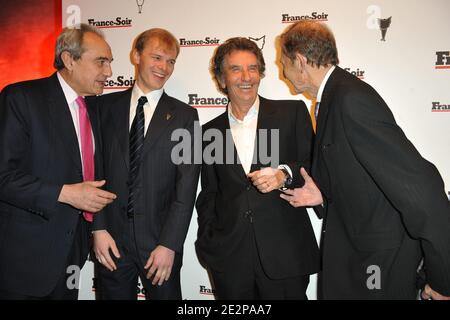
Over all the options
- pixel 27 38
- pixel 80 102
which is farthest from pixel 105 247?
pixel 27 38

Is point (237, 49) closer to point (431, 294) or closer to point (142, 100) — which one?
point (142, 100)

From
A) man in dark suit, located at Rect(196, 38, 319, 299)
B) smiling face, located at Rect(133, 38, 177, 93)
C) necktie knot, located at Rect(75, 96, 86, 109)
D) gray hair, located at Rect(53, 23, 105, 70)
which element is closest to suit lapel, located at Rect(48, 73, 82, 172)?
necktie knot, located at Rect(75, 96, 86, 109)

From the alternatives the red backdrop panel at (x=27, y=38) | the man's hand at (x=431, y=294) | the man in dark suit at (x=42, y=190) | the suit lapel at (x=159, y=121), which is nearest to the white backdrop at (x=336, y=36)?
the red backdrop panel at (x=27, y=38)

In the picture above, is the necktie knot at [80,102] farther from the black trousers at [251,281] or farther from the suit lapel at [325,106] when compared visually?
the suit lapel at [325,106]

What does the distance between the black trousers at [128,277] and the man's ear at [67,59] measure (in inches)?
41.8

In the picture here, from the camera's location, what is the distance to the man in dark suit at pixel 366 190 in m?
1.46

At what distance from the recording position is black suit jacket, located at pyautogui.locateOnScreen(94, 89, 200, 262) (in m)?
2.28

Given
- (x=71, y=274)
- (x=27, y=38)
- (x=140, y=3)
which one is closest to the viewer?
(x=71, y=274)

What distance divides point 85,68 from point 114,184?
77 centimetres

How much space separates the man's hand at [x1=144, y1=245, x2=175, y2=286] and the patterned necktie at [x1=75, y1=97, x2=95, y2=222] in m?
0.49

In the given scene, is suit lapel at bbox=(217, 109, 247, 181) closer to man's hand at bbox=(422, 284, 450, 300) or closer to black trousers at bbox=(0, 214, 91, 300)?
black trousers at bbox=(0, 214, 91, 300)

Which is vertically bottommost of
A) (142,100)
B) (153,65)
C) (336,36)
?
(142,100)

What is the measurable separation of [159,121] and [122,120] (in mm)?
259

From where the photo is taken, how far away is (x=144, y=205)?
90.8 inches
